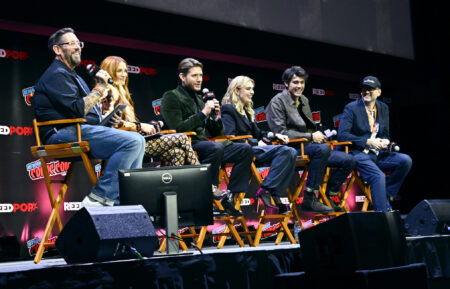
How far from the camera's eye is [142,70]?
5.68 m

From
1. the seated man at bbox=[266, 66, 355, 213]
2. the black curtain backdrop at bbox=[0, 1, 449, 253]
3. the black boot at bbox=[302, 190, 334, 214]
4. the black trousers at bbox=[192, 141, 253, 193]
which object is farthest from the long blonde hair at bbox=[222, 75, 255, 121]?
the black boot at bbox=[302, 190, 334, 214]

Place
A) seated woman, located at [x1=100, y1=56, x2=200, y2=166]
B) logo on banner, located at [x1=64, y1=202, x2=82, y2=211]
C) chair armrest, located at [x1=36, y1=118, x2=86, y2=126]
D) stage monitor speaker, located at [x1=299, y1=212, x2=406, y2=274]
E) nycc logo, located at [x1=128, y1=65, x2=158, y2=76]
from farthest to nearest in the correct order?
nycc logo, located at [x1=128, y1=65, x2=158, y2=76] < logo on banner, located at [x1=64, y1=202, x2=82, y2=211] < seated woman, located at [x1=100, y1=56, x2=200, y2=166] < chair armrest, located at [x1=36, y1=118, x2=86, y2=126] < stage monitor speaker, located at [x1=299, y1=212, x2=406, y2=274]

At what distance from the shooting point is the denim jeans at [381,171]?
5285 millimetres

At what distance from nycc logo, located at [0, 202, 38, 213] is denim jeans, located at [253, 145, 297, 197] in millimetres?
1824

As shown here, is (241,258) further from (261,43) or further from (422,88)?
(422,88)

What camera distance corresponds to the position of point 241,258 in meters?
2.93

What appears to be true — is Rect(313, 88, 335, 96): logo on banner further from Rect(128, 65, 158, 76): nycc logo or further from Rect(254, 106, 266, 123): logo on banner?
Rect(128, 65, 158, 76): nycc logo

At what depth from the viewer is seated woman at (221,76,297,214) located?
4707 mm

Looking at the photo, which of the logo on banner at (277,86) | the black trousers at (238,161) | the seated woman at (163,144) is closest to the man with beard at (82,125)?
the seated woman at (163,144)

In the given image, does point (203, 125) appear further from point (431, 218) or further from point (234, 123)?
point (431, 218)

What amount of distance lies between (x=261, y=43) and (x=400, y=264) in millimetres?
3462

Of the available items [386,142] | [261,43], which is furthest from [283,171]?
[261,43]

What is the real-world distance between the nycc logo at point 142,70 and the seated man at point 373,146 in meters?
1.84

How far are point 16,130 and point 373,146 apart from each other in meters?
3.05
